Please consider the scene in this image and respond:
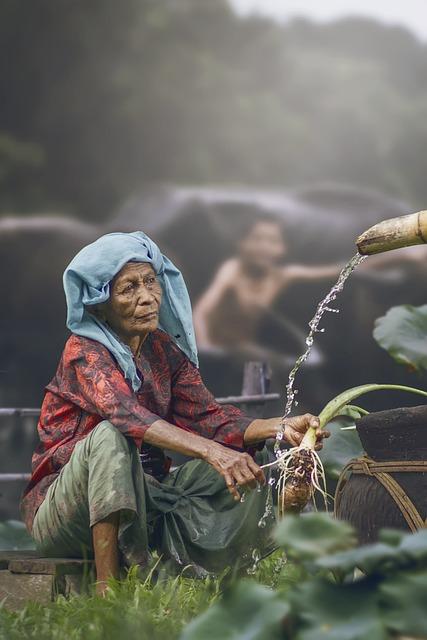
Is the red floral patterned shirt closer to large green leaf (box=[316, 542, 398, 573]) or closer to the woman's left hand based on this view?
the woman's left hand

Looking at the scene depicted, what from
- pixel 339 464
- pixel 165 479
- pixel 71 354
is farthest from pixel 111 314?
pixel 339 464

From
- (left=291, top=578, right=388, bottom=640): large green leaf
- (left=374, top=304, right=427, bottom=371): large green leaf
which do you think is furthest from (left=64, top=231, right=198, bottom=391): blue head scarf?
(left=374, top=304, right=427, bottom=371): large green leaf

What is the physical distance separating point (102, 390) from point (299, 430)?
64 centimetres

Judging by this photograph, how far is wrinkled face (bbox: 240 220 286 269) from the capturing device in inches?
280

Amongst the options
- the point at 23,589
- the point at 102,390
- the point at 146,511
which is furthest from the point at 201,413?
the point at 23,589

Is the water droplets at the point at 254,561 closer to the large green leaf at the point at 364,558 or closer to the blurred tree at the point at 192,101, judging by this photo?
the large green leaf at the point at 364,558

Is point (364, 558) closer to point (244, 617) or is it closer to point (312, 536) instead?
point (312, 536)

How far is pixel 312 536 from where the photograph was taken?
219 cm

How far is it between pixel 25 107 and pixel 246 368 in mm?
2421

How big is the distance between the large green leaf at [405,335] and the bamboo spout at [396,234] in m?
1.67

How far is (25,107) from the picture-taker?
6980 millimetres

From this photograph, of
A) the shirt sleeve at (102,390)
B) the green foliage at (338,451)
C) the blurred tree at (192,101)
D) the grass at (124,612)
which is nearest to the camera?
the grass at (124,612)

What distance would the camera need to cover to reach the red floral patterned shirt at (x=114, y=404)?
3.37 meters

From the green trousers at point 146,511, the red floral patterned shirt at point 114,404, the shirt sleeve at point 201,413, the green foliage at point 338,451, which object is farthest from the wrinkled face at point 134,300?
the green foliage at point 338,451
